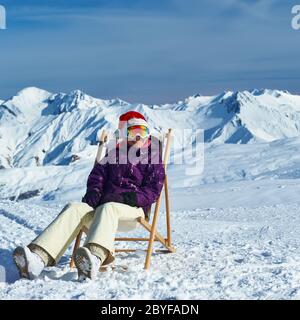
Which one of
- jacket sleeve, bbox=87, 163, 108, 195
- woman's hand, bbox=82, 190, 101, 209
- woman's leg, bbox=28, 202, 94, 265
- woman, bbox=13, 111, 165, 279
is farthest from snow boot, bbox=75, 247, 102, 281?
jacket sleeve, bbox=87, 163, 108, 195

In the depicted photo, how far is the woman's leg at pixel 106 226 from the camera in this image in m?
6.08

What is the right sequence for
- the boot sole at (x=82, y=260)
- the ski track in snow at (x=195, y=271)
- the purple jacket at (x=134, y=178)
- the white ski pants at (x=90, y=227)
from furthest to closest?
1. the purple jacket at (x=134, y=178)
2. the white ski pants at (x=90, y=227)
3. the boot sole at (x=82, y=260)
4. the ski track in snow at (x=195, y=271)

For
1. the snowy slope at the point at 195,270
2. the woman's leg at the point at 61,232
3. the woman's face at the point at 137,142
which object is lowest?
the snowy slope at the point at 195,270

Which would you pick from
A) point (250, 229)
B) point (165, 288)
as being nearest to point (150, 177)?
point (165, 288)

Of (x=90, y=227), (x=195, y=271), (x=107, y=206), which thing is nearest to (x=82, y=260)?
(x=90, y=227)

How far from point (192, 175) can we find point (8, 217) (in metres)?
48.1

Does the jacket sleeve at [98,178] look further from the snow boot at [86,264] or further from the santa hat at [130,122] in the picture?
the snow boot at [86,264]

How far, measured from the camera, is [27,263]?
594 cm

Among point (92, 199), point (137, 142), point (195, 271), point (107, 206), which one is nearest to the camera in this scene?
point (107, 206)

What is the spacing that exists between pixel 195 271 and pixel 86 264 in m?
1.30

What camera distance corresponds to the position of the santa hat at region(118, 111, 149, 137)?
292 inches

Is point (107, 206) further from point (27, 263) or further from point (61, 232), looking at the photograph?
point (27, 263)

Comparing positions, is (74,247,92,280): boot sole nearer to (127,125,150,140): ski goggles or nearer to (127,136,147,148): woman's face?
(127,136,147,148): woman's face

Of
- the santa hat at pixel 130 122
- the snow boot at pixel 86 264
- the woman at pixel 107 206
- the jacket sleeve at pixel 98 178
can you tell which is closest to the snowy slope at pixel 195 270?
the snow boot at pixel 86 264
